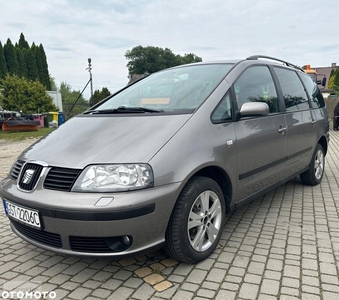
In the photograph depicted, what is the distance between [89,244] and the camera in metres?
2.18

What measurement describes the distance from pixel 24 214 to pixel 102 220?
2.34 feet

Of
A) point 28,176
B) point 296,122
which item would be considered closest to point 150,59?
point 296,122

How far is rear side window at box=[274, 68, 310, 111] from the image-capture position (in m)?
3.98

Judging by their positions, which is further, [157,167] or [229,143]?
[229,143]

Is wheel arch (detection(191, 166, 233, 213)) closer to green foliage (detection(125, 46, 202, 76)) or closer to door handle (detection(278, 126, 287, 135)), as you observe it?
door handle (detection(278, 126, 287, 135))

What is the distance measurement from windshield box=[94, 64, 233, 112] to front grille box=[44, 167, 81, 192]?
0.98 metres

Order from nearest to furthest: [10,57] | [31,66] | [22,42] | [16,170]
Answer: [16,170], [10,57], [31,66], [22,42]

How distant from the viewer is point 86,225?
2.08 metres

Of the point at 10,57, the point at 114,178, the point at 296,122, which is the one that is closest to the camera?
the point at 114,178

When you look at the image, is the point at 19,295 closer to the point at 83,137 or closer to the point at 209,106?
the point at 83,137

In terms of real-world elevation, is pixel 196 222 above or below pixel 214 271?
above

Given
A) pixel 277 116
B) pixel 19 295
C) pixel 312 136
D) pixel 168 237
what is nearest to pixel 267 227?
pixel 277 116

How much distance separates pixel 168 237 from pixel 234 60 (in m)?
2.13

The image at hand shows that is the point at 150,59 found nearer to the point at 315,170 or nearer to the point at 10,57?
the point at 10,57
